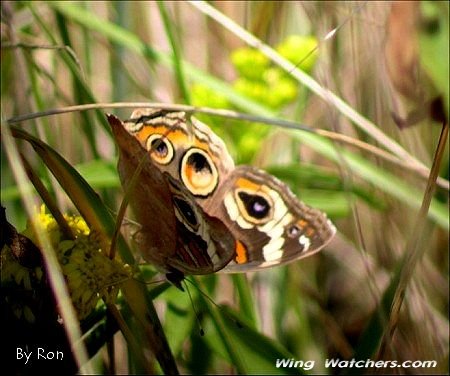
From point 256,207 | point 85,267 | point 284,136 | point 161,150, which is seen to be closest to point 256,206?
point 256,207

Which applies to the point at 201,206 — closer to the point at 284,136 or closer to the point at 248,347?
the point at 248,347

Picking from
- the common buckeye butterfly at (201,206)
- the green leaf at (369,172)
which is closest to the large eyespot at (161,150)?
the common buckeye butterfly at (201,206)

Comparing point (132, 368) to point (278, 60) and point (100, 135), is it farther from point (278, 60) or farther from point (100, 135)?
point (100, 135)

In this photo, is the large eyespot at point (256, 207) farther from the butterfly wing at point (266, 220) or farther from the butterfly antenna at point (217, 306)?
the butterfly antenna at point (217, 306)

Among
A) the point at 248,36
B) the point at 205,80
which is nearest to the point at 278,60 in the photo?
the point at 248,36

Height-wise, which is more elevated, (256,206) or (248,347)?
(256,206)

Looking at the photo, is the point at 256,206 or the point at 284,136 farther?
the point at 284,136
